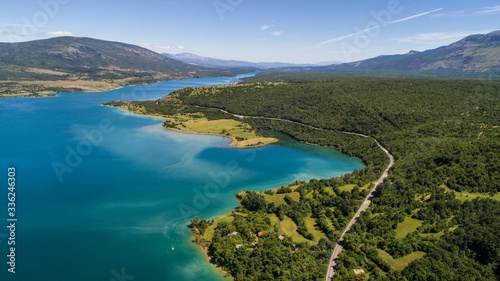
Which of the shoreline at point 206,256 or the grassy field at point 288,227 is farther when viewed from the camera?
the grassy field at point 288,227

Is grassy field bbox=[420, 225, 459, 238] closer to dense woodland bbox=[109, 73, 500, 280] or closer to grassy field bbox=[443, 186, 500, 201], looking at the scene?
dense woodland bbox=[109, 73, 500, 280]

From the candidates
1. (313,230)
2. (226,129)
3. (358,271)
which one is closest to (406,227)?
(313,230)

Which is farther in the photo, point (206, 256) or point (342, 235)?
point (342, 235)

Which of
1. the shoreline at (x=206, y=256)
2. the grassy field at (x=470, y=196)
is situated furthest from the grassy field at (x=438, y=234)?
the shoreline at (x=206, y=256)

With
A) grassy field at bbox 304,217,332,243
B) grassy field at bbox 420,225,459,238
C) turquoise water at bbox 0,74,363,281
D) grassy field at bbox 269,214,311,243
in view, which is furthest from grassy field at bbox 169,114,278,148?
grassy field at bbox 420,225,459,238

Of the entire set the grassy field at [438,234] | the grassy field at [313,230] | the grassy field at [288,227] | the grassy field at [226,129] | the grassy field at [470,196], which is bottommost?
the grassy field at [313,230]

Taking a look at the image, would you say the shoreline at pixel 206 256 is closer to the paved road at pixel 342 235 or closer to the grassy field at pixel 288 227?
the grassy field at pixel 288 227

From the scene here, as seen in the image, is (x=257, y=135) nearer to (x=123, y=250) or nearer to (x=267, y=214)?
(x=267, y=214)

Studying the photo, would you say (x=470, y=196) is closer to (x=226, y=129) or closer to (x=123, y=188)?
(x=123, y=188)
